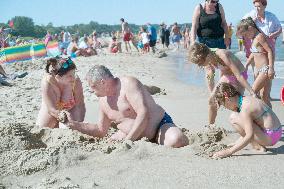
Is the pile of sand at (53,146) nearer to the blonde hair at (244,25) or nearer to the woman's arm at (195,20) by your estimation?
the blonde hair at (244,25)

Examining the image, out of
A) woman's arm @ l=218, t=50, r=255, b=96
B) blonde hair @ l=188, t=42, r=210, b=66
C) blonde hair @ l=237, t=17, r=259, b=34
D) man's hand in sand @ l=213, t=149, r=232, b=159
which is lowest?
man's hand in sand @ l=213, t=149, r=232, b=159

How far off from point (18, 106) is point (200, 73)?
715cm

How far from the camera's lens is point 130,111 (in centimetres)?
425

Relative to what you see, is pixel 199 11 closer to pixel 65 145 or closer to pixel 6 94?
pixel 65 145

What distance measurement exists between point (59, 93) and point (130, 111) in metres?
1.32

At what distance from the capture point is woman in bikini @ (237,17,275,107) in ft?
17.3

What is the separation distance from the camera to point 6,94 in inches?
364

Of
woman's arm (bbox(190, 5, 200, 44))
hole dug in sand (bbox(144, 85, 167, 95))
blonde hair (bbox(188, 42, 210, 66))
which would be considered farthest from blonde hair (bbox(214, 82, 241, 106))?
hole dug in sand (bbox(144, 85, 167, 95))

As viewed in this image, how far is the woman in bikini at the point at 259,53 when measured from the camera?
5.27m

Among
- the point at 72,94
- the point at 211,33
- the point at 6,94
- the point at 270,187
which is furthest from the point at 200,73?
the point at 270,187

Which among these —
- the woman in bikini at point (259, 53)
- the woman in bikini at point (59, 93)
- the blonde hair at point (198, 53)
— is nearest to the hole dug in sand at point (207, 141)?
the blonde hair at point (198, 53)

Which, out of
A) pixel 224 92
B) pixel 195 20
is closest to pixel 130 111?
pixel 224 92

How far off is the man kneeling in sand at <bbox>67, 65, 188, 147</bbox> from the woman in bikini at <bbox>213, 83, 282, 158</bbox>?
23.1 inches

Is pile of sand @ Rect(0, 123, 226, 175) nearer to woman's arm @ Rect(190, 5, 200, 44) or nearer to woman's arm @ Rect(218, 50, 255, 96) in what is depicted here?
woman's arm @ Rect(218, 50, 255, 96)
